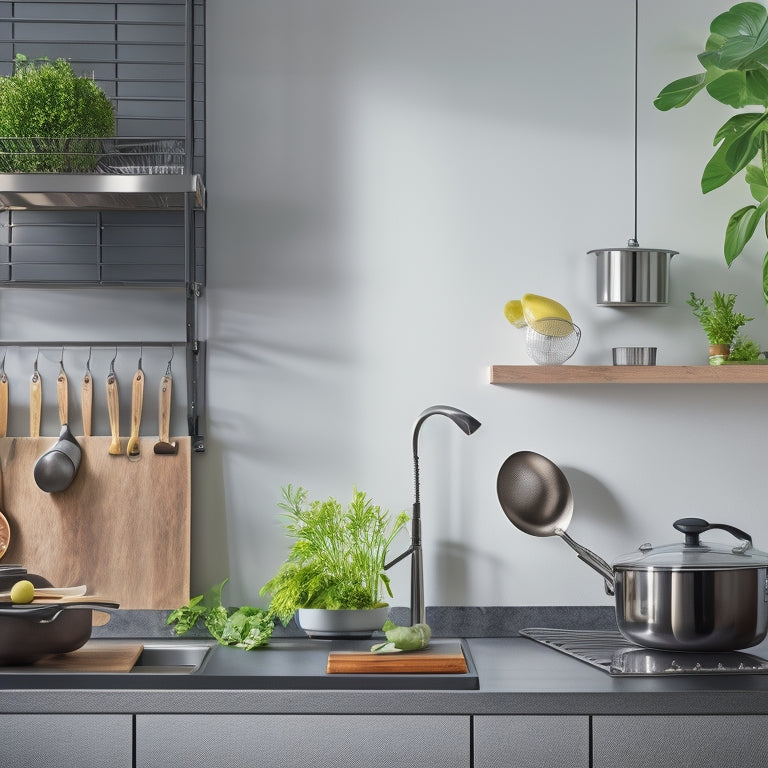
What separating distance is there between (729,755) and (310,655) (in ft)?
2.53

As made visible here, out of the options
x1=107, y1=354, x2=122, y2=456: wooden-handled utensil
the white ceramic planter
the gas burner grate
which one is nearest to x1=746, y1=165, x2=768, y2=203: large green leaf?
the gas burner grate

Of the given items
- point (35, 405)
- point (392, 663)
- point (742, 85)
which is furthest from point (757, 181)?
point (35, 405)

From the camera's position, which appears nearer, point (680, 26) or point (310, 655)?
point (310, 655)

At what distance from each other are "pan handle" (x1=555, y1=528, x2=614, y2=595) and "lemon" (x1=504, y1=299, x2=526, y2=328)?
474mm

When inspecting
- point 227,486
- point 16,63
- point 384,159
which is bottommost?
point 227,486

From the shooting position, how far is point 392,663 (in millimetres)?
1620

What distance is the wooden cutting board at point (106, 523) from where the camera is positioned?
1.97 m

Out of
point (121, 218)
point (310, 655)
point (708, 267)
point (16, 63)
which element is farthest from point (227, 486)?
point (708, 267)

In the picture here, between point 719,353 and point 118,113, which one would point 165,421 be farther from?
point 719,353

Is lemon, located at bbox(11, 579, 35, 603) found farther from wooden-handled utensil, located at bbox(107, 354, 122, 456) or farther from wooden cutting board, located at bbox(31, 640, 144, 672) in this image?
wooden-handled utensil, located at bbox(107, 354, 122, 456)

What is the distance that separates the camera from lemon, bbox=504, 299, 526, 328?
2020 mm

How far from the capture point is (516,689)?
5.05 feet

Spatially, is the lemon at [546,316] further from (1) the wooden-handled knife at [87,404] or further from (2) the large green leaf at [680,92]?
(1) the wooden-handled knife at [87,404]

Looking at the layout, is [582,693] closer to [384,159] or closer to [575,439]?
[575,439]
